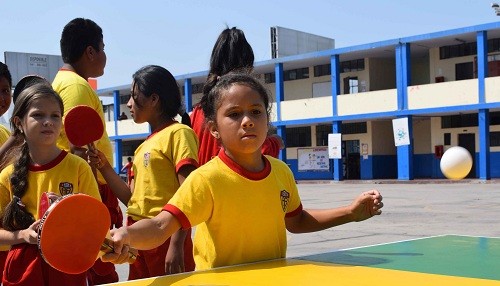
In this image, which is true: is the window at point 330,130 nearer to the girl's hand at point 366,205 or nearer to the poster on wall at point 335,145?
the poster on wall at point 335,145

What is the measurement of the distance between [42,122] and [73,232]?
1.26 m

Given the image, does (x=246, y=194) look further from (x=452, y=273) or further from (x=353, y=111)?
(x=353, y=111)

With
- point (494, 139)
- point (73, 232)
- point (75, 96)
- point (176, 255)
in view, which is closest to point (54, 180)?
point (176, 255)

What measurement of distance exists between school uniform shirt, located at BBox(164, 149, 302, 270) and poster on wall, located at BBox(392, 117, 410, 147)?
77.0 ft

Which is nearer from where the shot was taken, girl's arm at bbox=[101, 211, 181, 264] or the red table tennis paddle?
girl's arm at bbox=[101, 211, 181, 264]

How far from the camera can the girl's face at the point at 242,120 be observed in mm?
2238

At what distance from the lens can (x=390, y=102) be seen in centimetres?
2572

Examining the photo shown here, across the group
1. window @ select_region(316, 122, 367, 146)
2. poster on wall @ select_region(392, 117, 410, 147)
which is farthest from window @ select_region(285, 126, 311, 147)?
poster on wall @ select_region(392, 117, 410, 147)

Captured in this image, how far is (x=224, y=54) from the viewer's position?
333cm

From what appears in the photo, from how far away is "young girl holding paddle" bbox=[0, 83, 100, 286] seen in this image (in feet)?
8.61

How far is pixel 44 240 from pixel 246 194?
0.85m

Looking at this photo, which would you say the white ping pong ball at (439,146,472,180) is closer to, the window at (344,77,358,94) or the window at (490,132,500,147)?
the window at (490,132,500,147)

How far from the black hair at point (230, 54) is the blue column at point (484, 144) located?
2129 cm

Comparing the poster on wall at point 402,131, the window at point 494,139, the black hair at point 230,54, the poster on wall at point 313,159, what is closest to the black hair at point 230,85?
the black hair at point 230,54
